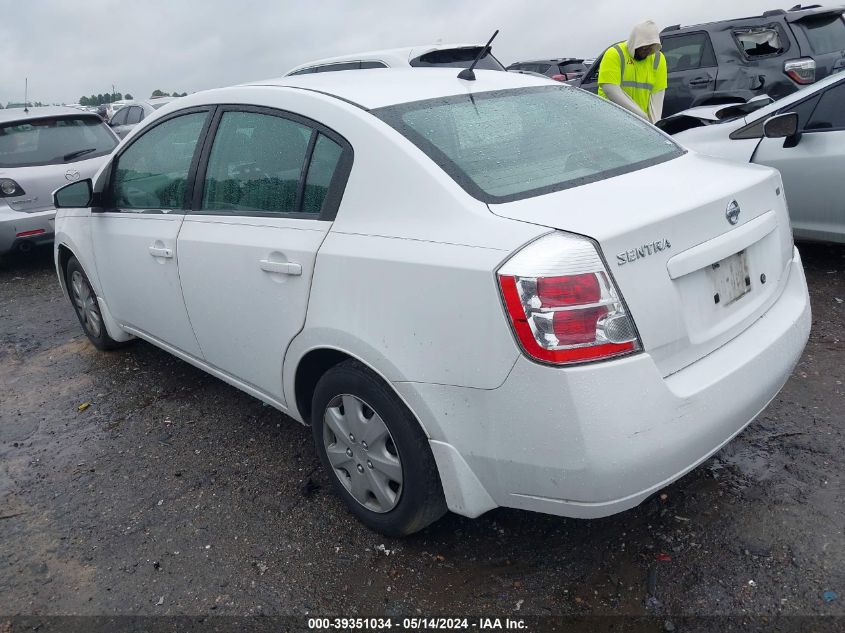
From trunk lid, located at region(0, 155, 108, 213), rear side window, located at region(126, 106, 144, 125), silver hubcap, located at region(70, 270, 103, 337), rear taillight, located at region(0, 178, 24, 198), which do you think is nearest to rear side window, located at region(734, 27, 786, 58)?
trunk lid, located at region(0, 155, 108, 213)

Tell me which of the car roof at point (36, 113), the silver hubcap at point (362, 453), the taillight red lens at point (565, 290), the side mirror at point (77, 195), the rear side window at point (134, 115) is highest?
the rear side window at point (134, 115)

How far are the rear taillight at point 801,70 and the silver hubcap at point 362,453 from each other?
766 centimetres

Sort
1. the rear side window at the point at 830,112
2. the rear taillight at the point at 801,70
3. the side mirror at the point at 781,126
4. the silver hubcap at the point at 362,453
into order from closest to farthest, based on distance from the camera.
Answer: the silver hubcap at the point at 362,453
the side mirror at the point at 781,126
the rear side window at the point at 830,112
the rear taillight at the point at 801,70

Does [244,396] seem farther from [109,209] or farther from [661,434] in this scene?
[661,434]

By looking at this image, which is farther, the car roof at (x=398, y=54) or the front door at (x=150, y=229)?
the car roof at (x=398, y=54)

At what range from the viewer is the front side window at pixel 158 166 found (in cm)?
339

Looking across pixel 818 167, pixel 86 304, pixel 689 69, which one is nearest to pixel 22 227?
pixel 86 304

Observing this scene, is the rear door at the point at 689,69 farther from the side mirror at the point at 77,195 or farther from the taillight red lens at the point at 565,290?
the taillight red lens at the point at 565,290

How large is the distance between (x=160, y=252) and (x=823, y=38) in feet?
26.8

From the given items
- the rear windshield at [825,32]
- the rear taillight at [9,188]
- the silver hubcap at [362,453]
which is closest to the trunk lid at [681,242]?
the silver hubcap at [362,453]

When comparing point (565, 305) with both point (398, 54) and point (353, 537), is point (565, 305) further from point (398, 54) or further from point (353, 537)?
point (398, 54)

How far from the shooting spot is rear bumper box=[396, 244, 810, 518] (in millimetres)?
1956

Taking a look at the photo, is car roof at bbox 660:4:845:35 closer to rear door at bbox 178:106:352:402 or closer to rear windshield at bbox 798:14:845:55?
rear windshield at bbox 798:14:845:55

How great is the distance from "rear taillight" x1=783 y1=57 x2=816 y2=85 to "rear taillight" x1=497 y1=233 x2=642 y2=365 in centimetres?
757
